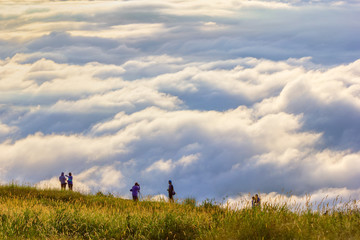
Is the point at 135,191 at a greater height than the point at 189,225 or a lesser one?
greater

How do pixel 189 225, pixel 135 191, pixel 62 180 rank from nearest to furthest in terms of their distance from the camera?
pixel 189 225 < pixel 135 191 < pixel 62 180

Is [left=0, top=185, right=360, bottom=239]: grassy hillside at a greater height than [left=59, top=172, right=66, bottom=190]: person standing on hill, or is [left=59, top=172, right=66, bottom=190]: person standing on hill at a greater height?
[left=59, top=172, right=66, bottom=190]: person standing on hill

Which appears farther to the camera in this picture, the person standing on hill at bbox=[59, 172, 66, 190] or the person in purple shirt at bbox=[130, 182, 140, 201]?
the person standing on hill at bbox=[59, 172, 66, 190]

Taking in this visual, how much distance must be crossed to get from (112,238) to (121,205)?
1194cm

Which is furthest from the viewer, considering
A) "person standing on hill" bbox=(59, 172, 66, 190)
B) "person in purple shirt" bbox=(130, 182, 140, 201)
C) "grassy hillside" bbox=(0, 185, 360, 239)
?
"person standing on hill" bbox=(59, 172, 66, 190)

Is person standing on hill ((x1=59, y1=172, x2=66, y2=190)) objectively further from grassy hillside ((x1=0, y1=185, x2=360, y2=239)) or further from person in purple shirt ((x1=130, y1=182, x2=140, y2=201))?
grassy hillside ((x1=0, y1=185, x2=360, y2=239))

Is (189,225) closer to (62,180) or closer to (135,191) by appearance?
(135,191)

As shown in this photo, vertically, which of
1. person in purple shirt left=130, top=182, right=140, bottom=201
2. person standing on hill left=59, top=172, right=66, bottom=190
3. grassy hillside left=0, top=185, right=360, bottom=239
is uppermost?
person standing on hill left=59, top=172, right=66, bottom=190

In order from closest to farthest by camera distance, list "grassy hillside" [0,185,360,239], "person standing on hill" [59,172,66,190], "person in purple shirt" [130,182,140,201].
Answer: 1. "grassy hillside" [0,185,360,239]
2. "person in purple shirt" [130,182,140,201]
3. "person standing on hill" [59,172,66,190]

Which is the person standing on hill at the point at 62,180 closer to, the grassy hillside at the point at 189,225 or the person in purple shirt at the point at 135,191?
the person in purple shirt at the point at 135,191

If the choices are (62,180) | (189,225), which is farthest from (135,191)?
(189,225)

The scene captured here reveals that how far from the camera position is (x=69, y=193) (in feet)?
98.4

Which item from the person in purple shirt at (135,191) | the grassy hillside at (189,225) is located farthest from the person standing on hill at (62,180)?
the grassy hillside at (189,225)

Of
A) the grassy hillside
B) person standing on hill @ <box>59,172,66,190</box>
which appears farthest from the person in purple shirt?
the grassy hillside
